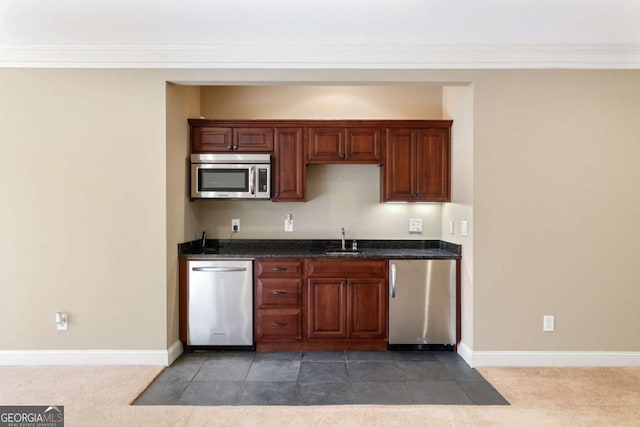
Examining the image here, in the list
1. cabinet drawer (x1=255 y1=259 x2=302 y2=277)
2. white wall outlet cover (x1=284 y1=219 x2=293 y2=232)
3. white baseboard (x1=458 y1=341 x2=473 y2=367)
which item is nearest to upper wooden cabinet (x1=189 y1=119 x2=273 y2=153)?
white wall outlet cover (x1=284 y1=219 x2=293 y2=232)

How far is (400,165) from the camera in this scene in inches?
150

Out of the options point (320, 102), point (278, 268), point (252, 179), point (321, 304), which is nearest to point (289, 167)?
point (252, 179)

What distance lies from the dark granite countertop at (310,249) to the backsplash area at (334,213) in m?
0.07

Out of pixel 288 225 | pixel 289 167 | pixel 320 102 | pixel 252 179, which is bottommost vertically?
pixel 288 225

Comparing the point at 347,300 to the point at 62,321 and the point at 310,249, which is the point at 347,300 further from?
the point at 62,321

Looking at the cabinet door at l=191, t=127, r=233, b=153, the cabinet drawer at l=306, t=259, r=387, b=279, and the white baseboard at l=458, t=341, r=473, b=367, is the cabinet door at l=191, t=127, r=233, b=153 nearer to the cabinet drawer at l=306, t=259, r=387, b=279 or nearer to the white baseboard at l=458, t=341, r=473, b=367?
the cabinet drawer at l=306, t=259, r=387, b=279

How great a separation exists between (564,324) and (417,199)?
1.63 meters

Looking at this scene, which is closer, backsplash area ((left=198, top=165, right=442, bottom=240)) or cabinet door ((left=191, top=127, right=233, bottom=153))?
cabinet door ((left=191, top=127, right=233, bottom=153))

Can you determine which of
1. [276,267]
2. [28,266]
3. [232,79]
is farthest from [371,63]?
[28,266]

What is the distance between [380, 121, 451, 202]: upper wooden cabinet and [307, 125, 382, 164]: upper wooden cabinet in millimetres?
137

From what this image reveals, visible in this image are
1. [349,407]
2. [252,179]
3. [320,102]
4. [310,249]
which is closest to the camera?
[349,407]

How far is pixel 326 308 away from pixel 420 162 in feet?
5.56

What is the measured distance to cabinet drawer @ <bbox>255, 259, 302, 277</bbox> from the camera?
3580 mm

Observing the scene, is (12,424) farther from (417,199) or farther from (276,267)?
(417,199)
